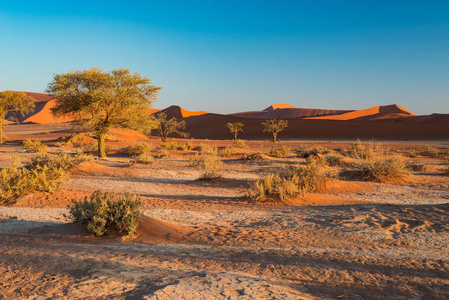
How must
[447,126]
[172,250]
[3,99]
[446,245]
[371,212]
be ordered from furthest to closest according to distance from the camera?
1. [447,126]
2. [3,99]
3. [371,212]
4. [446,245]
5. [172,250]

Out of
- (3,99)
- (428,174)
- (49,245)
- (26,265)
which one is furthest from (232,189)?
(3,99)

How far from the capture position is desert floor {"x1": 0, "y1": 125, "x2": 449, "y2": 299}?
12.6 feet

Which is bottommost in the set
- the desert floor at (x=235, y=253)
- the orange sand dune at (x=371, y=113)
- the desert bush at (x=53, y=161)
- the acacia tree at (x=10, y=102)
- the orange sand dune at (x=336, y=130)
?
the desert floor at (x=235, y=253)

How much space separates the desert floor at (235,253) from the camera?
12.6 feet

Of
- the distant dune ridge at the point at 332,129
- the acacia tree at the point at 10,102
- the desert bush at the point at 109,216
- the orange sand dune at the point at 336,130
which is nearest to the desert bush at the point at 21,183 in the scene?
the desert bush at the point at 109,216

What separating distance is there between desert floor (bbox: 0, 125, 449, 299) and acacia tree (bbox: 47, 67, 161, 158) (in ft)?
38.6

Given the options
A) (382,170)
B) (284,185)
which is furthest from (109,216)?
(382,170)

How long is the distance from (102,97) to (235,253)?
17.5 m

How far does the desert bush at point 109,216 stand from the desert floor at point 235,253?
0.22 meters

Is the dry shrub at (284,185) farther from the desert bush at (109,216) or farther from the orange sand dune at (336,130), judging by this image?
the orange sand dune at (336,130)

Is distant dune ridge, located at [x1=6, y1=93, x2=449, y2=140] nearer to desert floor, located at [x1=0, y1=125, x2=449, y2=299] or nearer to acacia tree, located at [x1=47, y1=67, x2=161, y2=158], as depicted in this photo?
acacia tree, located at [x1=47, y1=67, x2=161, y2=158]

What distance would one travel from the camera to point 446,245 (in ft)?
19.7

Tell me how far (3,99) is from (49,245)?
36219 mm

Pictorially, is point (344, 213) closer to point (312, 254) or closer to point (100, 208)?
point (312, 254)
